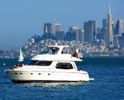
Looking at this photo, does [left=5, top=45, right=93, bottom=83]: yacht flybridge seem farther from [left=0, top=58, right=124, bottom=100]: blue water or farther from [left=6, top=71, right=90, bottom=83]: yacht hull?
[left=0, top=58, right=124, bottom=100]: blue water

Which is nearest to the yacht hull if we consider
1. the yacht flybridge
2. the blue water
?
the yacht flybridge

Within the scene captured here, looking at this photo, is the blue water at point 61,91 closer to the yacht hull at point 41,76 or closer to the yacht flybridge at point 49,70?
the yacht hull at point 41,76

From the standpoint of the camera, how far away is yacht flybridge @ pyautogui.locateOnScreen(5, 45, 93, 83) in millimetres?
83000

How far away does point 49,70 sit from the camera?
3285 inches

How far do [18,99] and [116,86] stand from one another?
20461mm

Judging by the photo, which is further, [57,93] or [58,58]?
[58,58]

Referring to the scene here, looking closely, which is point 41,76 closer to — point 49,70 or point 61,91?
point 49,70

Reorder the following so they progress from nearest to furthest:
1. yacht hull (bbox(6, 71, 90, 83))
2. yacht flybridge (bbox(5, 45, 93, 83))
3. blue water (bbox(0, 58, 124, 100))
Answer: blue water (bbox(0, 58, 124, 100)) → yacht flybridge (bbox(5, 45, 93, 83)) → yacht hull (bbox(6, 71, 90, 83))

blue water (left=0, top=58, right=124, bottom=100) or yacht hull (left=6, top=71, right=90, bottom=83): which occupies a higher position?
yacht hull (left=6, top=71, right=90, bottom=83)

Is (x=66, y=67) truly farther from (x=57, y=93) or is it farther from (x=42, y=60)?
(x=57, y=93)

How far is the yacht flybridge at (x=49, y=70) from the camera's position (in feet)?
272

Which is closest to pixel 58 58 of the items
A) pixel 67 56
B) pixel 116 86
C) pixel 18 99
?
pixel 67 56

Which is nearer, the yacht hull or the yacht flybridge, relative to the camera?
the yacht flybridge

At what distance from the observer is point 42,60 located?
275 feet
